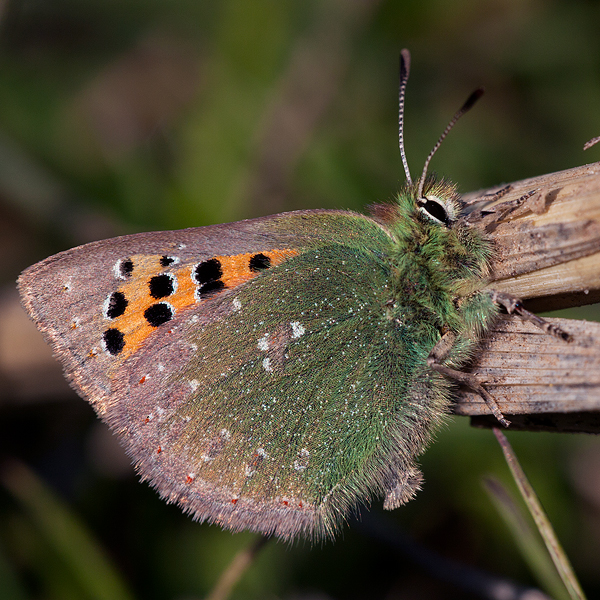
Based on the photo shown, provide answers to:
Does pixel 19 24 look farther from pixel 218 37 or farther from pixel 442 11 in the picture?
pixel 442 11

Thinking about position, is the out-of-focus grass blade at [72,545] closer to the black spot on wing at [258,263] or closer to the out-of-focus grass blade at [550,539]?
the black spot on wing at [258,263]

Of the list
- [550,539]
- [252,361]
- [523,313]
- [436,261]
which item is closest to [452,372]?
[523,313]

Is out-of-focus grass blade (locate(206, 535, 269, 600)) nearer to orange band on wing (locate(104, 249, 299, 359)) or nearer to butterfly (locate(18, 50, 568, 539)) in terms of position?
butterfly (locate(18, 50, 568, 539))

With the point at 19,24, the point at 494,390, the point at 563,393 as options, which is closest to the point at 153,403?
the point at 494,390

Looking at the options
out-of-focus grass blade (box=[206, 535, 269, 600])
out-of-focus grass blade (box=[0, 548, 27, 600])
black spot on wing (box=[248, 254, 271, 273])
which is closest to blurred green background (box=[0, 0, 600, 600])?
out-of-focus grass blade (box=[0, 548, 27, 600])

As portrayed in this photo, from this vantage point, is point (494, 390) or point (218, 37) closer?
point (494, 390)

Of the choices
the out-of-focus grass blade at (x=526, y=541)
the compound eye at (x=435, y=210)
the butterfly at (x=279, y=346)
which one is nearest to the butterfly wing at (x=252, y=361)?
the butterfly at (x=279, y=346)
